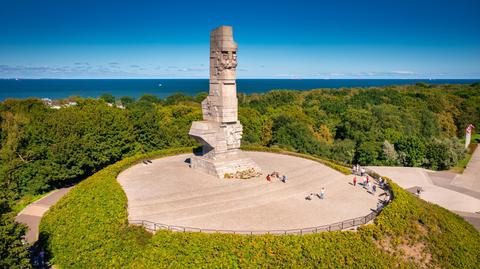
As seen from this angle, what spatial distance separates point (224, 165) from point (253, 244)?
Answer: 1333cm

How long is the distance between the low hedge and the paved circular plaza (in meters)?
1.76

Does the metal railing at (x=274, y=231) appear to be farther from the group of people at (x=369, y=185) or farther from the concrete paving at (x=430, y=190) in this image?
the concrete paving at (x=430, y=190)

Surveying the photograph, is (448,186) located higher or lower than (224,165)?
lower

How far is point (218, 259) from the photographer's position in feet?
62.6

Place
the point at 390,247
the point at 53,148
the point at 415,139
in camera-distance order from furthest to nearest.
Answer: the point at 415,139, the point at 53,148, the point at 390,247

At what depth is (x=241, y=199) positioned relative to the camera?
26484 mm

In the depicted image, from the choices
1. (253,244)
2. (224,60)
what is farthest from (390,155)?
(253,244)

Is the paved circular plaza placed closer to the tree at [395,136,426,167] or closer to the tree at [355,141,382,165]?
the tree at [355,141,382,165]

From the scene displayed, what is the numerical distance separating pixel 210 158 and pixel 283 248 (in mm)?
15232

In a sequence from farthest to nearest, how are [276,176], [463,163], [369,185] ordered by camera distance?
[463,163], [276,176], [369,185]

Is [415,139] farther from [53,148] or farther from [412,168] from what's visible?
[53,148]

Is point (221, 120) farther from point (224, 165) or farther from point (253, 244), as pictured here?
point (253, 244)

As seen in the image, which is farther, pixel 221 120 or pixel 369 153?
pixel 369 153

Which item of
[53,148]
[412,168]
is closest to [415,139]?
[412,168]
